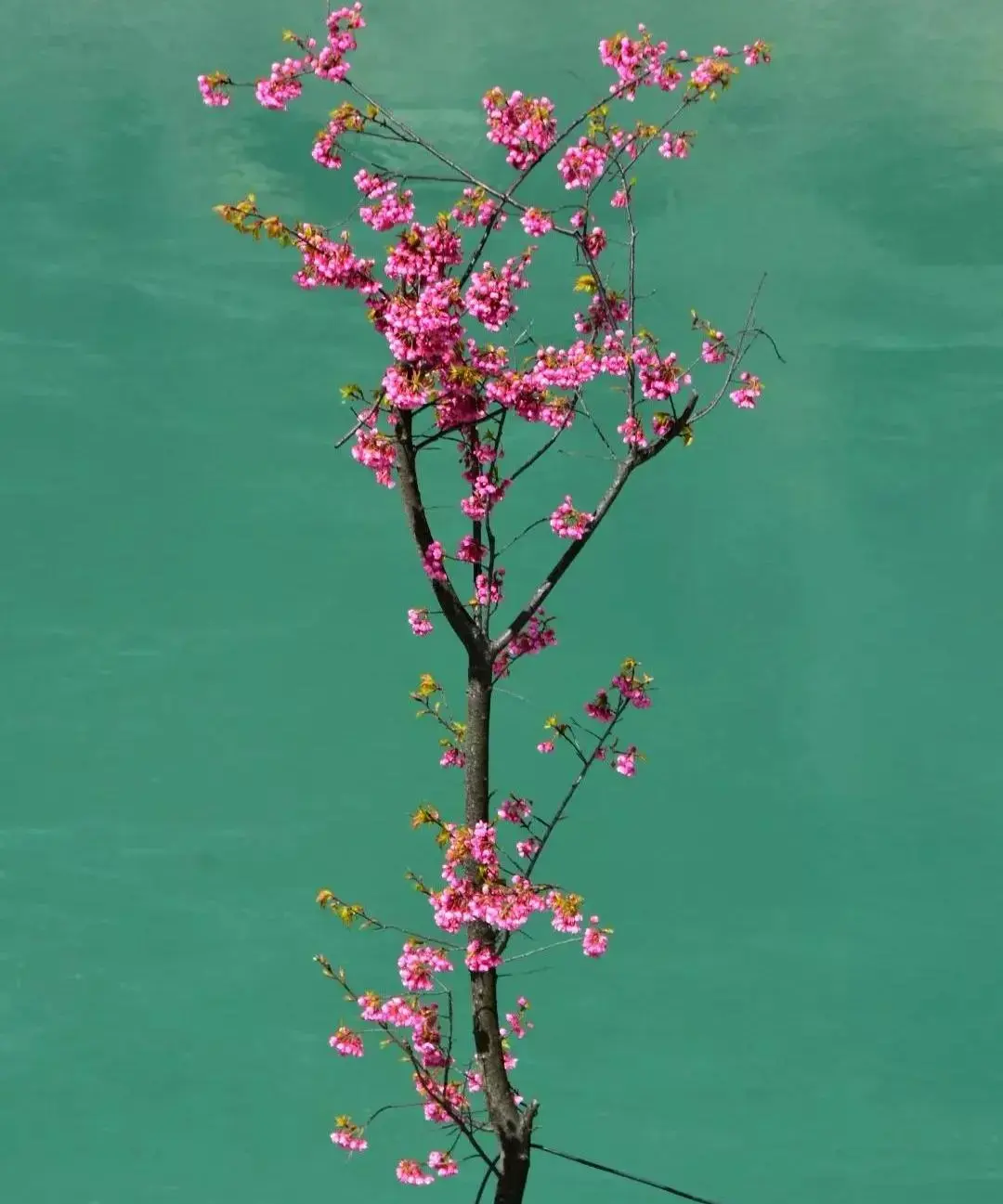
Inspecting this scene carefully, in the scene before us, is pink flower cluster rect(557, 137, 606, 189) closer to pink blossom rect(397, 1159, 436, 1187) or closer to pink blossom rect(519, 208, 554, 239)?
pink blossom rect(519, 208, 554, 239)

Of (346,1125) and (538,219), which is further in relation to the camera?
(346,1125)

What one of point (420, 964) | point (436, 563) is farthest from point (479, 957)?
point (436, 563)

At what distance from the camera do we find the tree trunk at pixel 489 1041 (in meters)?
4.56

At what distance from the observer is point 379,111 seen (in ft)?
15.0

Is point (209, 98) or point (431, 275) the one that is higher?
point (209, 98)

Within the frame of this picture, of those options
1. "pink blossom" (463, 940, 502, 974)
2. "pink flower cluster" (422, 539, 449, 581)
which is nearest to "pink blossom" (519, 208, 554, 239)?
"pink flower cluster" (422, 539, 449, 581)

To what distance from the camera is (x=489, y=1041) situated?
459 centimetres

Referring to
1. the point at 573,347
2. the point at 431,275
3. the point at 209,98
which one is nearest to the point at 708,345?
the point at 573,347

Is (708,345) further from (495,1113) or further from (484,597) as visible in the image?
(495,1113)

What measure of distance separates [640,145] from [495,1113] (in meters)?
2.51

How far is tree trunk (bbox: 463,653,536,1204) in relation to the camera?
4.56 m

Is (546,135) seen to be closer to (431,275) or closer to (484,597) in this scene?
(431,275)

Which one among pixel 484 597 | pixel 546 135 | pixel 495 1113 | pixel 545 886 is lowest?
pixel 495 1113

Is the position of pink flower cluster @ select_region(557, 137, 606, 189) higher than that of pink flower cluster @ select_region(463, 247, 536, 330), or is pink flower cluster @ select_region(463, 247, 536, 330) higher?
pink flower cluster @ select_region(557, 137, 606, 189)
